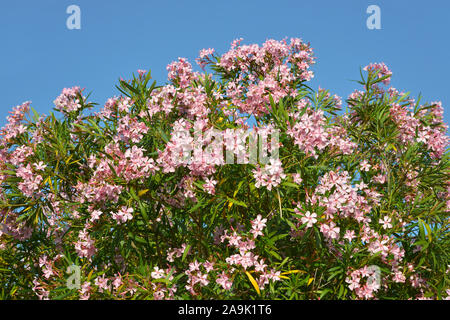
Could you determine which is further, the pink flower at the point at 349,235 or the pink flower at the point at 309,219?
the pink flower at the point at 349,235

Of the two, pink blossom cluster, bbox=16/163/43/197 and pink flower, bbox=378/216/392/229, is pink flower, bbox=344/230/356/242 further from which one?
pink blossom cluster, bbox=16/163/43/197

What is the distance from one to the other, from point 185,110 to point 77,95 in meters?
1.48

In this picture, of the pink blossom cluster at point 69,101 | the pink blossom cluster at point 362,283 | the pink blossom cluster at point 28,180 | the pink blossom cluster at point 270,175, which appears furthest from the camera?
the pink blossom cluster at point 69,101

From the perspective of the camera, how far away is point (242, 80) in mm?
5855

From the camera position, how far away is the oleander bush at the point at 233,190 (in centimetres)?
419

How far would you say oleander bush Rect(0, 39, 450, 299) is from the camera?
13.8 feet

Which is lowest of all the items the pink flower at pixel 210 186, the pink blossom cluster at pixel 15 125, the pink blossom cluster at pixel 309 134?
the pink flower at pixel 210 186

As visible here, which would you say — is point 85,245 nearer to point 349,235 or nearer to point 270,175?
point 270,175

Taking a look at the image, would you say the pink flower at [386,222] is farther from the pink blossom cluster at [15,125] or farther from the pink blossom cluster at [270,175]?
the pink blossom cluster at [15,125]

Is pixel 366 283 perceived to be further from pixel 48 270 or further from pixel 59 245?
pixel 59 245

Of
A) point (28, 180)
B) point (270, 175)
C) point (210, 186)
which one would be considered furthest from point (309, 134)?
point (28, 180)

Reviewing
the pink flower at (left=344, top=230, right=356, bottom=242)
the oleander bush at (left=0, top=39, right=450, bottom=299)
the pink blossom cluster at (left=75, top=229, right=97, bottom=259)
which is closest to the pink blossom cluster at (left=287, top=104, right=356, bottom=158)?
the oleander bush at (left=0, top=39, right=450, bottom=299)

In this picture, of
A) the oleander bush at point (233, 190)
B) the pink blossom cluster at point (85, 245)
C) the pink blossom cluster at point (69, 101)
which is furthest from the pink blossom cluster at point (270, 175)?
the pink blossom cluster at point (69, 101)

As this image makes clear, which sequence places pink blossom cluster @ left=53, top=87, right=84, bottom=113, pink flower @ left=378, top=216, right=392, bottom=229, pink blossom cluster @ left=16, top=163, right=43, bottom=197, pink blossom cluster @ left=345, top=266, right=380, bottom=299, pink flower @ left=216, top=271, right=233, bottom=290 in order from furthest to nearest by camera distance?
pink blossom cluster @ left=53, top=87, right=84, bottom=113 < pink blossom cluster @ left=16, top=163, right=43, bottom=197 < pink flower @ left=378, top=216, right=392, bottom=229 < pink blossom cluster @ left=345, top=266, right=380, bottom=299 < pink flower @ left=216, top=271, right=233, bottom=290
